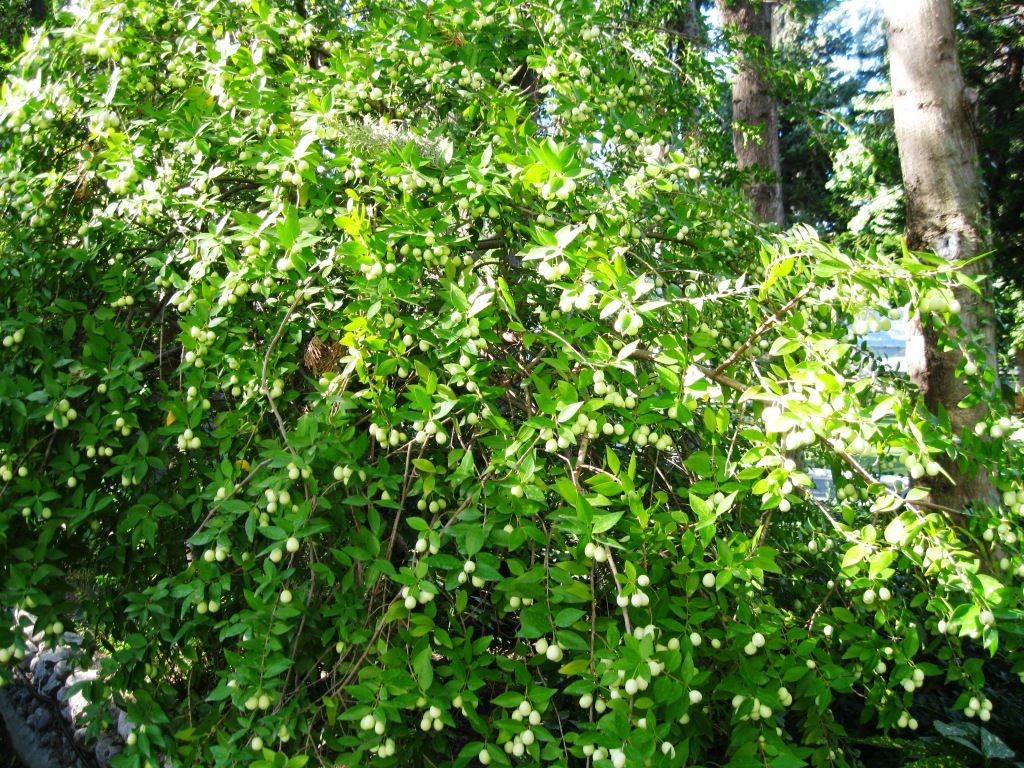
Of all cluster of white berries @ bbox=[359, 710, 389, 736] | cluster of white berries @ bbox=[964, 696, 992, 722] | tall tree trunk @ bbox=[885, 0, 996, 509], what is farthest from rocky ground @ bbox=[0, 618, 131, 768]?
tall tree trunk @ bbox=[885, 0, 996, 509]

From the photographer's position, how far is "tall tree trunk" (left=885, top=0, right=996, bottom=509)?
2.80 meters

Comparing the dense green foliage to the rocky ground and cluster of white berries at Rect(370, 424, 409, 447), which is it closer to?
cluster of white berries at Rect(370, 424, 409, 447)

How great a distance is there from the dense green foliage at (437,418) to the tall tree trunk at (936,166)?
0.56 m

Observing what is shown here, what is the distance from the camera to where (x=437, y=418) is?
177cm

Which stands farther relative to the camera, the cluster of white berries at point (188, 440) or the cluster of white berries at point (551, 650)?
the cluster of white berries at point (188, 440)

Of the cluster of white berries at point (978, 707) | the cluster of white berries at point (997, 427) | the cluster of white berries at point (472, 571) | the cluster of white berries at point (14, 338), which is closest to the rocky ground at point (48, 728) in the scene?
the cluster of white berries at point (14, 338)

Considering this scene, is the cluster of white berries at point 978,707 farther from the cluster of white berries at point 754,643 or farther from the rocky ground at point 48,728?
the rocky ground at point 48,728

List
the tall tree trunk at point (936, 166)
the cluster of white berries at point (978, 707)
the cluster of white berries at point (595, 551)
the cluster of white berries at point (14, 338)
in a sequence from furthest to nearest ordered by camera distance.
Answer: the tall tree trunk at point (936, 166)
the cluster of white berries at point (14, 338)
the cluster of white berries at point (978, 707)
the cluster of white berries at point (595, 551)

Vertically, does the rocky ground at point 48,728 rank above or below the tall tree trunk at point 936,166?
below

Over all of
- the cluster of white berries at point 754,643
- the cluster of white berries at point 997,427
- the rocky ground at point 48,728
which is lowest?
the rocky ground at point 48,728

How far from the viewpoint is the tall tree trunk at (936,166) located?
280 centimetres

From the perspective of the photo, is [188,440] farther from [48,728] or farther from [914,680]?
[48,728]

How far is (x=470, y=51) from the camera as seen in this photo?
2523 mm

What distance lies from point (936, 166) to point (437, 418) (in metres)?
2.30
